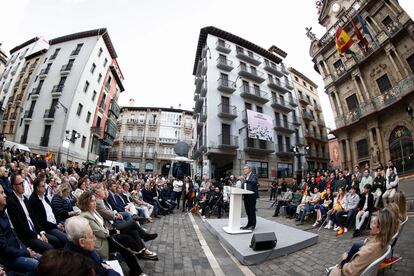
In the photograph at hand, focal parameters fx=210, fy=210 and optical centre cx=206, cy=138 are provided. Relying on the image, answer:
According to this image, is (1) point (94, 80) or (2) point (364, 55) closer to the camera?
(2) point (364, 55)

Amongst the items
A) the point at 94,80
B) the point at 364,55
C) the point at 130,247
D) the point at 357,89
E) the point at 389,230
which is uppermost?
the point at 94,80

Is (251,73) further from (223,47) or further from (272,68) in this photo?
(223,47)

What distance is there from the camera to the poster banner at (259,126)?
2236 cm

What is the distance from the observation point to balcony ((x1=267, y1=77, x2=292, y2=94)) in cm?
2794

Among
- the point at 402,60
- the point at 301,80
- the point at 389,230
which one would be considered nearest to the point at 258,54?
the point at 301,80

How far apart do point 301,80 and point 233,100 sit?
16955 millimetres

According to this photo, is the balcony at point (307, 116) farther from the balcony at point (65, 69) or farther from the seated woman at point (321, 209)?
the balcony at point (65, 69)

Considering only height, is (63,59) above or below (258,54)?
below

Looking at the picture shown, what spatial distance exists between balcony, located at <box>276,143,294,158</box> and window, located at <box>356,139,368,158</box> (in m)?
7.50

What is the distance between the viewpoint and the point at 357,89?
18.2 metres

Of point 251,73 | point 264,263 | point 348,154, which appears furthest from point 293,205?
point 251,73

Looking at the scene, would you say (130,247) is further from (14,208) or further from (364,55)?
(364,55)

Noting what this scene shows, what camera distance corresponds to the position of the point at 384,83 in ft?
54.3

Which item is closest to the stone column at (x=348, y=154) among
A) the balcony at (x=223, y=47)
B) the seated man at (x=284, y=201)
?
the seated man at (x=284, y=201)
